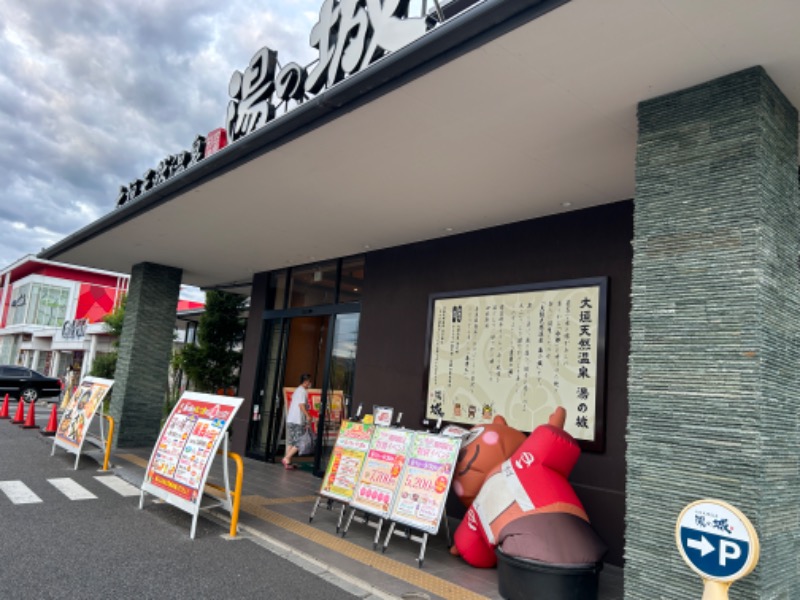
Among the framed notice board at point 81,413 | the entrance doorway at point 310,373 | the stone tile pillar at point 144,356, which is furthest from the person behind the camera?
the stone tile pillar at point 144,356

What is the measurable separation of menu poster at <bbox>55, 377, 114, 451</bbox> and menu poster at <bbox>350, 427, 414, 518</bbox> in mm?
4496

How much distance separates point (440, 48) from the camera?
323 centimetres

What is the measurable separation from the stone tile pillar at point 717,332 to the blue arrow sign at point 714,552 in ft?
2.17

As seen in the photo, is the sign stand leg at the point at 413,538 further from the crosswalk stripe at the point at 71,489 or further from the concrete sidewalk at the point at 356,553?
the crosswalk stripe at the point at 71,489

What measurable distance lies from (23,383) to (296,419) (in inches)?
536

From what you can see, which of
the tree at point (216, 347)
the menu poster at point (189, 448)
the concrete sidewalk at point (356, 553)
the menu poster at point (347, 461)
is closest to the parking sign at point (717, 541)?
the concrete sidewalk at point (356, 553)

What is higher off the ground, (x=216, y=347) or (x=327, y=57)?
(x=327, y=57)

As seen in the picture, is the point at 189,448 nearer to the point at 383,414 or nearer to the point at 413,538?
the point at 413,538

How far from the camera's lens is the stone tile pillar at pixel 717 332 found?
289cm

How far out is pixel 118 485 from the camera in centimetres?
669

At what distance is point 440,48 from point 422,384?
4500mm

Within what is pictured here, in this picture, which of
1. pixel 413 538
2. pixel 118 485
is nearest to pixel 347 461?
pixel 413 538

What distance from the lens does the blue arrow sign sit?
219 centimetres

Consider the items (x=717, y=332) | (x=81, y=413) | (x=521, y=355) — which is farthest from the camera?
(x=81, y=413)
